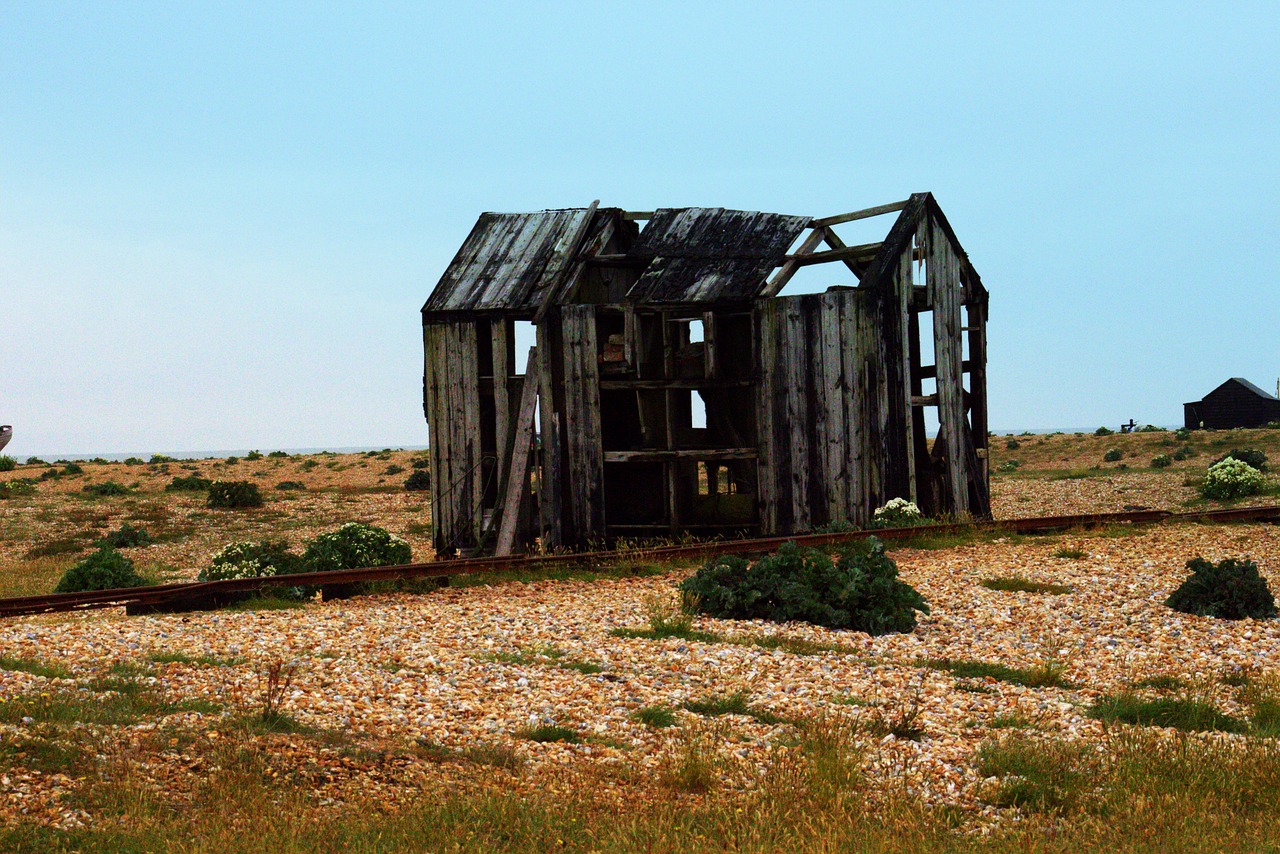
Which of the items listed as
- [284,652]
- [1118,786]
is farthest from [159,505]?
[1118,786]

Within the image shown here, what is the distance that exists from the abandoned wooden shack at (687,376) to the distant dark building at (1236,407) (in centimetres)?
5035

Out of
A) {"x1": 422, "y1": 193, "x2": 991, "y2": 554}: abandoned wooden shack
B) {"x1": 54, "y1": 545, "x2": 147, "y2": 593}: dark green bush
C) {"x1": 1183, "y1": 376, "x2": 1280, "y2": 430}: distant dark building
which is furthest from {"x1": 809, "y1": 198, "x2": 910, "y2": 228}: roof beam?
{"x1": 1183, "y1": 376, "x2": 1280, "y2": 430}: distant dark building

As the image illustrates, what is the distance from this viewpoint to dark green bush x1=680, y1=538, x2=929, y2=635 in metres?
11.7

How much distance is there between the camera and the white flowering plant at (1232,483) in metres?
28.0

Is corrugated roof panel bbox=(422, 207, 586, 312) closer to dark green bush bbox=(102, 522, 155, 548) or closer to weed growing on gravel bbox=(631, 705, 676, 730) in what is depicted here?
dark green bush bbox=(102, 522, 155, 548)

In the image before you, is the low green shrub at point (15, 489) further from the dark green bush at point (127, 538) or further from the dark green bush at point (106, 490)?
the dark green bush at point (127, 538)

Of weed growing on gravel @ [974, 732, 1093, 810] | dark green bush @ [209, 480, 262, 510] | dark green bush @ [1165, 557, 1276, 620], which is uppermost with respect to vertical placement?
dark green bush @ [209, 480, 262, 510]

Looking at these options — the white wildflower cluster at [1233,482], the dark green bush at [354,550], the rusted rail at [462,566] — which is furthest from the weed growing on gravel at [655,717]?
the white wildflower cluster at [1233,482]

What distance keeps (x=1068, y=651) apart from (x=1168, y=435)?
5110 cm

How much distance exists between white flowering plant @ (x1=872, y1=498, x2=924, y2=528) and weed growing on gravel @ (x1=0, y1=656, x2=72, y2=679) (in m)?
12.8

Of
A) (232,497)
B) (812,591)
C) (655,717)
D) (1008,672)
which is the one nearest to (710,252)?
(812,591)

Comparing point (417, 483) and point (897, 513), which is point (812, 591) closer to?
point (897, 513)

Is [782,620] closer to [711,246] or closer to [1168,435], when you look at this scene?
[711,246]

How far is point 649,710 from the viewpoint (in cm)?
803
